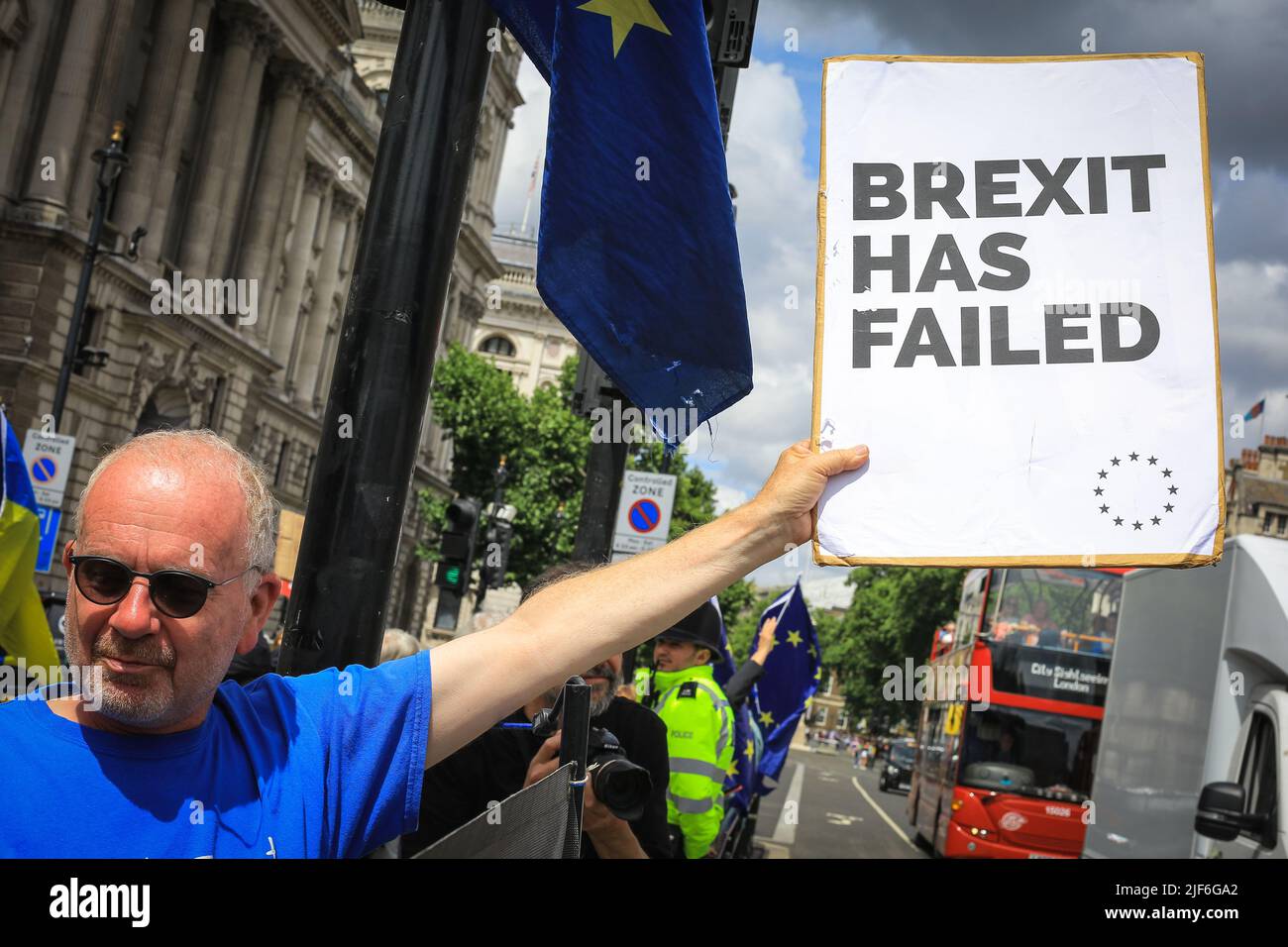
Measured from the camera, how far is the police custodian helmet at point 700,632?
582 cm

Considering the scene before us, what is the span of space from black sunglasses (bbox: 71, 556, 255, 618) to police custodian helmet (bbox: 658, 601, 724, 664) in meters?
3.92

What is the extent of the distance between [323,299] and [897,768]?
28.2 metres

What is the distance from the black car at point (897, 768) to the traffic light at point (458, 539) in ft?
111

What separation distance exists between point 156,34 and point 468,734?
3781 centimetres

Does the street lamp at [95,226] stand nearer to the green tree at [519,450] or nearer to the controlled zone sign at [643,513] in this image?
the controlled zone sign at [643,513]

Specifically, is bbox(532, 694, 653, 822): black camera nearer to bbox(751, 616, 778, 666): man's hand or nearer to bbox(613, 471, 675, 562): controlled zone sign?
bbox(751, 616, 778, 666): man's hand

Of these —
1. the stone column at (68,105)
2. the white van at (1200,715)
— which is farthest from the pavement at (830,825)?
the stone column at (68,105)

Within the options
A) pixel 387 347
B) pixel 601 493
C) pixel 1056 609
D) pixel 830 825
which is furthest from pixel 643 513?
pixel 830 825

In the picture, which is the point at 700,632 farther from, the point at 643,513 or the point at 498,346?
the point at 498,346
